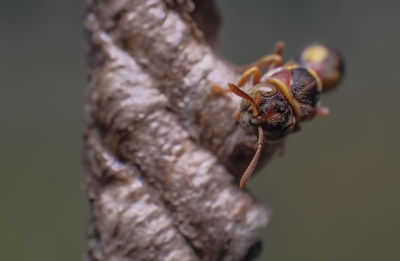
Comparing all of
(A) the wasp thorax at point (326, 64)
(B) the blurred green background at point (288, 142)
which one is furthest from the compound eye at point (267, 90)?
(B) the blurred green background at point (288, 142)

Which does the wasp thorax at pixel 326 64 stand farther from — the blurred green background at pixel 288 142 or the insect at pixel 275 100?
the blurred green background at pixel 288 142

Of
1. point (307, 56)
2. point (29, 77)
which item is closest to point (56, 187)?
point (29, 77)

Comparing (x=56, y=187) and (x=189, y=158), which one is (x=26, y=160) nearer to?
(x=56, y=187)

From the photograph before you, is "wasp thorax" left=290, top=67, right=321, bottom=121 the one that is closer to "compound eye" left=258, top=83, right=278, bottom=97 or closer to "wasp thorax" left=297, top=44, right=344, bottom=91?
"compound eye" left=258, top=83, right=278, bottom=97

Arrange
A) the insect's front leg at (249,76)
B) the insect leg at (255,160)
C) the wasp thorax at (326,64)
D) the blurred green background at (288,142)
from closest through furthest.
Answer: the insect leg at (255,160) → the insect's front leg at (249,76) → the wasp thorax at (326,64) → the blurred green background at (288,142)

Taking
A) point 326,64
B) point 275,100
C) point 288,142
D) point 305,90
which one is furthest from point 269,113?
point 288,142

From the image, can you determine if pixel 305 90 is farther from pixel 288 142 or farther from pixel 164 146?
pixel 288 142
